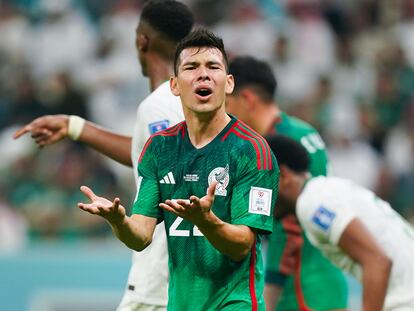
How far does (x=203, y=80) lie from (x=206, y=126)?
0.24m

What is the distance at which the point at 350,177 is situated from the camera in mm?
12242

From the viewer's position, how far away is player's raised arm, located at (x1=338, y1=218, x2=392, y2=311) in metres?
6.07

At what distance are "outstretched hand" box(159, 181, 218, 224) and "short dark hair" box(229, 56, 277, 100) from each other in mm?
3139

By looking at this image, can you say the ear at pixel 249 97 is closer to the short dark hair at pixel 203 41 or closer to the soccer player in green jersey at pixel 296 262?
the soccer player in green jersey at pixel 296 262

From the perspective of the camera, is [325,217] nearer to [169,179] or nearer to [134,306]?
[134,306]

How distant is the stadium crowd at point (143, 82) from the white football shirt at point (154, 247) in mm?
5665

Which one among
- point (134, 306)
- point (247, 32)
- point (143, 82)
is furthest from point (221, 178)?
point (247, 32)

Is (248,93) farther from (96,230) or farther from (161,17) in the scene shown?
(96,230)

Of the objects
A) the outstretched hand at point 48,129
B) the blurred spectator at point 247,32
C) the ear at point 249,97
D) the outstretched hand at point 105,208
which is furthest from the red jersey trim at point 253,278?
the blurred spectator at point 247,32

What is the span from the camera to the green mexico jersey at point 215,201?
490 centimetres

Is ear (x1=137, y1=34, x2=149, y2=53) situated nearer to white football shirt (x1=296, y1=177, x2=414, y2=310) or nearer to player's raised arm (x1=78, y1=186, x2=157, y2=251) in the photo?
white football shirt (x1=296, y1=177, x2=414, y2=310)

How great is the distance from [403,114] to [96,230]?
3970mm

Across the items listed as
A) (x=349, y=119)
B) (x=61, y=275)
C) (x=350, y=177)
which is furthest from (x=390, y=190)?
(x=61, y=275)

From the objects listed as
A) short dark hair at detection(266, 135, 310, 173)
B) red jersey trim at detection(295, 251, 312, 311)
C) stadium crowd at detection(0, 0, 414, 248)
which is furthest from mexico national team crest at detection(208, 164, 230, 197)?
stadium crowd at detection(0, 0, 414, 248)
